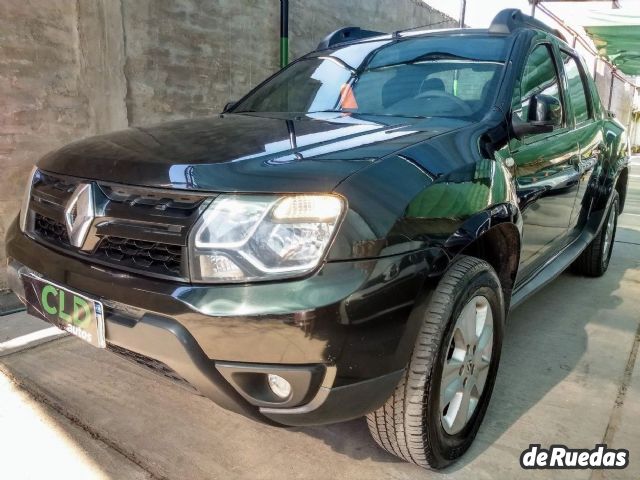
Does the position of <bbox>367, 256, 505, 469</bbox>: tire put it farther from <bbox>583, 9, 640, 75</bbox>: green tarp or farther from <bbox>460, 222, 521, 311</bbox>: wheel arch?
<bbox>583, 9, 640, 75</bbox>: green tarp

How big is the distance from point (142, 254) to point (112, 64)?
9.85 feet

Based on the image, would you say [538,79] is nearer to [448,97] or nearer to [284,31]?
[448,97]

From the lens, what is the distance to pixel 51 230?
1963 mm

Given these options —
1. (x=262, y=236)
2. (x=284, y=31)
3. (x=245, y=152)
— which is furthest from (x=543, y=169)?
(x=284, y=31)

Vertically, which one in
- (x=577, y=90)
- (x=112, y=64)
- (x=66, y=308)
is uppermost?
(x=112, y=64)

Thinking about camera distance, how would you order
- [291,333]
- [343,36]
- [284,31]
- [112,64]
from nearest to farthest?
[291,333], [343,36], [112,64], [284,31]

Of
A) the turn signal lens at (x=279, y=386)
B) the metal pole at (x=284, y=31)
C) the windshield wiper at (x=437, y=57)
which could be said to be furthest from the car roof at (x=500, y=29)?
the metal pole at (x=284, y=31)

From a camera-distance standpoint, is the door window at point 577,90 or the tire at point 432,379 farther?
the door window at point 577,90

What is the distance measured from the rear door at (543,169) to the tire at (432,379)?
63 cm

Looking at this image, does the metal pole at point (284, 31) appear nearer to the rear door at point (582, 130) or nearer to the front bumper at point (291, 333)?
the rear door at point (582, 130)

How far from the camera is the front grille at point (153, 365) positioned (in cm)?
166

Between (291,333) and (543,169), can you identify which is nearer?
(291,333)

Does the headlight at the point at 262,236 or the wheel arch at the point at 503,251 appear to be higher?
the headlight at the point at 262,236

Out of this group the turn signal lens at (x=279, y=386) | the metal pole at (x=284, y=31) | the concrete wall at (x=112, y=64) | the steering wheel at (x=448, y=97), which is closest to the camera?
the turn signal lens at (x=279, y=386)
